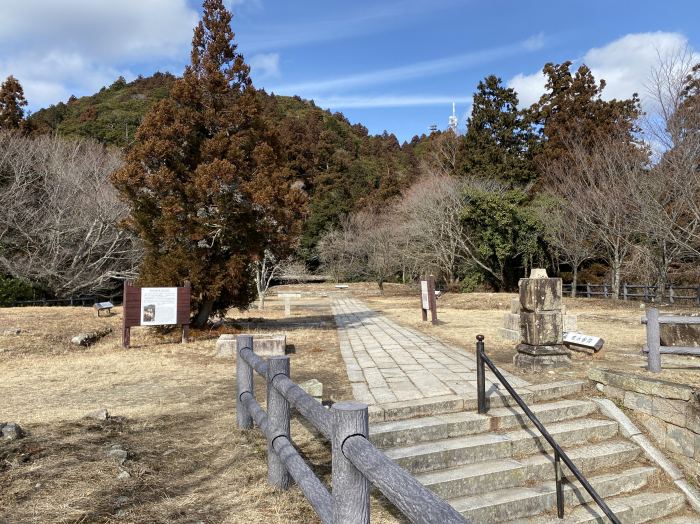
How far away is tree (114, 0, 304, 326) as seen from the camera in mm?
10852

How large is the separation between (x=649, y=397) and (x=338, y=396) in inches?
142

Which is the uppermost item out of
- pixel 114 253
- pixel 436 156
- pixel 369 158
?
pixel 369 158

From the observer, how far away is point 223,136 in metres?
11.5

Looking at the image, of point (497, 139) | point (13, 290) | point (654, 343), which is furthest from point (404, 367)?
point (497, 139)

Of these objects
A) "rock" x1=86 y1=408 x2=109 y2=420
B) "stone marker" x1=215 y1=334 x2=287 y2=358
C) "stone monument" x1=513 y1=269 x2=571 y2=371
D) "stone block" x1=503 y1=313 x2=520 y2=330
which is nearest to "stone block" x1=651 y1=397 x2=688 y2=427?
"stone monument" x1=513 y1=269 x2=571 y2=371

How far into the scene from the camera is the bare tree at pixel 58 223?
1964 cm

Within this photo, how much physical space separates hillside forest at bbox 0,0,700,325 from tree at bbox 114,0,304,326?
0.13 feet

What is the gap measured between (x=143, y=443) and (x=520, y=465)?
11.6ft

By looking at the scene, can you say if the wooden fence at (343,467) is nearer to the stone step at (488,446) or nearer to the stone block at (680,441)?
the stone step at (488,446)

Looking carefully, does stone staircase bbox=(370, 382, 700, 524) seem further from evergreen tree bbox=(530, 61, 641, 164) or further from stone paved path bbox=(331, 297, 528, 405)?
evergreen tree bbox=(530, 61, 641, 164)

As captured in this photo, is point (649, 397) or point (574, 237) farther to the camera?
point (574, 237)

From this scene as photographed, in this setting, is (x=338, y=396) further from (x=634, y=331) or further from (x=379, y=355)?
(x=634, y=331)

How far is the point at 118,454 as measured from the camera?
13.1 feet

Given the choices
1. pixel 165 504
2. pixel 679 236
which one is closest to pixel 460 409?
pixel 165 504
